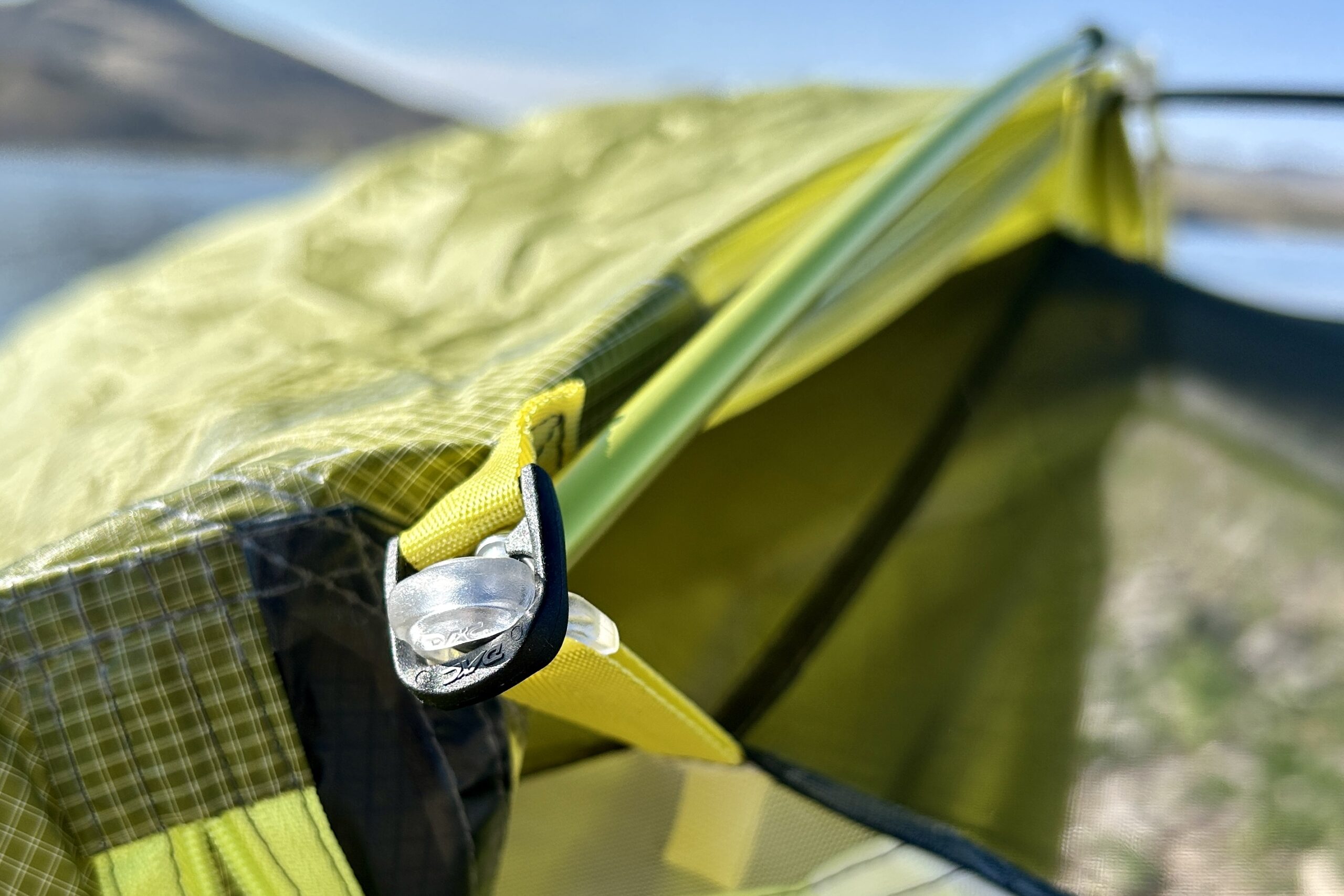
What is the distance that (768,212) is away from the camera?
69 centimetres

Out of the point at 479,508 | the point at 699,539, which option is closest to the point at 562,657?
the point at 479,508

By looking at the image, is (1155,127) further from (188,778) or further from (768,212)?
(188,778)

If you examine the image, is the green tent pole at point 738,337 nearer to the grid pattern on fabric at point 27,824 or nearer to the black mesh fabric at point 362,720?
the black mesh fabric at point 362,720

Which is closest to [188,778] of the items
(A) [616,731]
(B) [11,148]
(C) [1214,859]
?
(A) [616,731]

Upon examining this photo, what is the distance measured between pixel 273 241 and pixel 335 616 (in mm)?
920

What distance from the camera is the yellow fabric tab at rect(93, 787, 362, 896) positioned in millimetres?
385

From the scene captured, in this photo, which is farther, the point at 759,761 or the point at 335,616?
the point at 759,761

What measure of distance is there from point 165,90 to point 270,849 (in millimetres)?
9694

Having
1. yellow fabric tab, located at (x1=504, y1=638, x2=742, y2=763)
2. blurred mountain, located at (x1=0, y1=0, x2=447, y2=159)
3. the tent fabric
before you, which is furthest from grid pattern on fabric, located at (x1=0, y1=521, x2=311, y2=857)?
blurred mountain, located at (x1=0, y1=0, x2=447, y2=159)

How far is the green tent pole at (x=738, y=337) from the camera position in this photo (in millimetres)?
418

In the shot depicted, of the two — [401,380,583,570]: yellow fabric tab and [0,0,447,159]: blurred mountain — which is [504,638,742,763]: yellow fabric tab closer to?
[401,380,583,570]: yellow fabric tab

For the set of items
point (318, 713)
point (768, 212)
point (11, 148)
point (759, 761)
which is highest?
point (768, 212)

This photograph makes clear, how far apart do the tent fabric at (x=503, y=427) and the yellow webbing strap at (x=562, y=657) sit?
1.2 inches

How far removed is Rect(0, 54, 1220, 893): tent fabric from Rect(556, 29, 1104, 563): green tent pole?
0.16 feet
